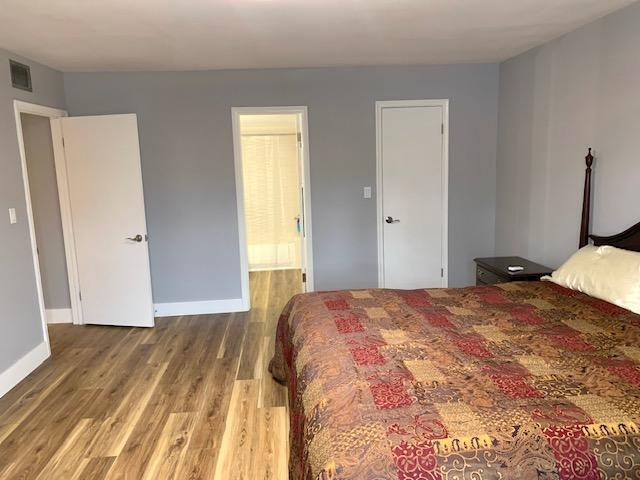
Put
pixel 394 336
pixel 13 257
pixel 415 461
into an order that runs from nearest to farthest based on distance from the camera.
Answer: pixel 415 461 → pixel 394 336 → pixel 13 257

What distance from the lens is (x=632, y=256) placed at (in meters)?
2.54

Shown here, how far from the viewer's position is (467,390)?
1613mm

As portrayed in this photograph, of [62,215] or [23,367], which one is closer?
[23,367]

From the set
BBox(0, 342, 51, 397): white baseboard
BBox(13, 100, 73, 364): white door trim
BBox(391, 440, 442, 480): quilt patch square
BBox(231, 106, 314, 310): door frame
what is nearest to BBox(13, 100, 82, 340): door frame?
BBox(13, 100, 73, 364): white door trim

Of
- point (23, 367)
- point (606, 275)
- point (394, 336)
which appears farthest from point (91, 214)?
point (606, 275)

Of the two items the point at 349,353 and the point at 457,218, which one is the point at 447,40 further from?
the point at 349,353

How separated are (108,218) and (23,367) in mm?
1471

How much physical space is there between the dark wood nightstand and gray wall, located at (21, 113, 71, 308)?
3977 millimetres

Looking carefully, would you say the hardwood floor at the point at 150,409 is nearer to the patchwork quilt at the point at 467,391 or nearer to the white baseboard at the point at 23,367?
the white baseboard at the point at 23,367

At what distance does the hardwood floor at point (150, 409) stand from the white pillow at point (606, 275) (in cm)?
194

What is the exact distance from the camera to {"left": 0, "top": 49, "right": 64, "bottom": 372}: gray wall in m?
3.23

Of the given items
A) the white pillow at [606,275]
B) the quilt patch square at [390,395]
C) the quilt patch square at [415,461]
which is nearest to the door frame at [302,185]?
the white pillow at [606,275]

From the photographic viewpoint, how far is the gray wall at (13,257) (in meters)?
3.23

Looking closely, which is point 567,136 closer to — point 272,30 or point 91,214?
point 272,30
